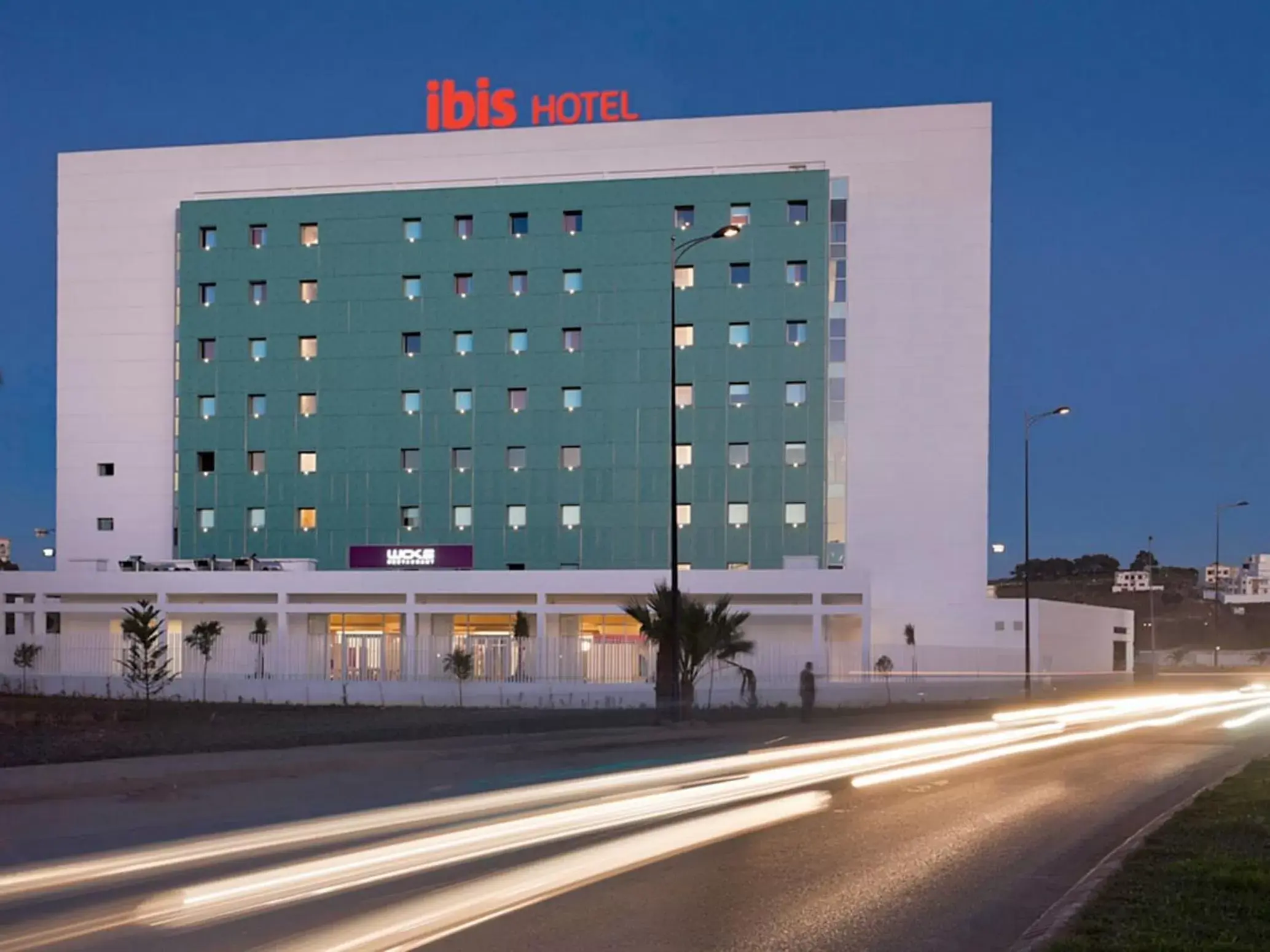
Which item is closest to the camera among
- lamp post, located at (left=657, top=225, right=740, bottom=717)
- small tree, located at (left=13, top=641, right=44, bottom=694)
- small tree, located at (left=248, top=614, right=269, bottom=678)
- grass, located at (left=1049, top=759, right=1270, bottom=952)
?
grass, located at (left=1049, top=759, right=1270, bottom=952)

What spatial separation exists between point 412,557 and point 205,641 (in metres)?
10.8

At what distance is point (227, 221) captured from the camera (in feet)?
206

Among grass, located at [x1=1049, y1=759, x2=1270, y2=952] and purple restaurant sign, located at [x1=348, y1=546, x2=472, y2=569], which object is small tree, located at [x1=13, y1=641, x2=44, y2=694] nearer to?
purple restaurant sign, located at [x1=348, y1=546, x2=472, y2=569]

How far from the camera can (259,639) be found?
53.3m

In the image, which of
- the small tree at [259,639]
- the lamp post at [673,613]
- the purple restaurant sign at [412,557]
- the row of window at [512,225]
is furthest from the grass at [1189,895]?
the row of window at [512,225]

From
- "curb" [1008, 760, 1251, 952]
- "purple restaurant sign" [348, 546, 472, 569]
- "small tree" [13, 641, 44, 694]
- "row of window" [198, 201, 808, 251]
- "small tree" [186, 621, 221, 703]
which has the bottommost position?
"small tree" [13, 641, 44, 694]

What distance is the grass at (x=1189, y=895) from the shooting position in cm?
774

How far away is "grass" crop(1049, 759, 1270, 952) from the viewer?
25.4 ft

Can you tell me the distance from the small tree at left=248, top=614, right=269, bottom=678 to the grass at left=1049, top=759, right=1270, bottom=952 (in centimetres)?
4259

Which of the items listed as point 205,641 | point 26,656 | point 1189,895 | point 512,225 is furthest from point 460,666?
point 1189,895

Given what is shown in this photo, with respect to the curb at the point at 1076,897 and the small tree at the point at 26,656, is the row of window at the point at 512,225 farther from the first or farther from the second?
the curb at the point at 1076,897

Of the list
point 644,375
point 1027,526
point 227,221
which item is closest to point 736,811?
point 1027,526

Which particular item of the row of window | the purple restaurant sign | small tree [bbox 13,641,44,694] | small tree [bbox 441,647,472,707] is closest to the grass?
small tree [bbox 441,647,472,707]

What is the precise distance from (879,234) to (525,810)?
47731mm
